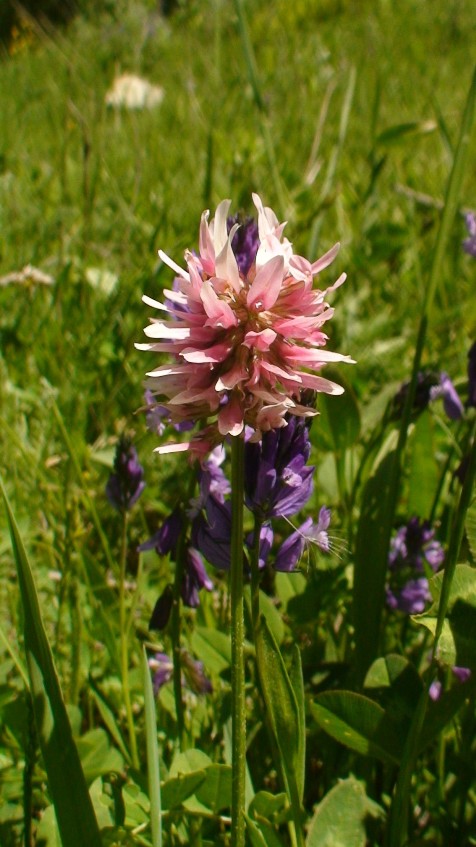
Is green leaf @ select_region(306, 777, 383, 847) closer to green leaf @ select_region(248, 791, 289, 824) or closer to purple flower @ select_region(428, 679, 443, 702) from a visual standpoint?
green leaf @ select_region(248, 791, 289, 824)

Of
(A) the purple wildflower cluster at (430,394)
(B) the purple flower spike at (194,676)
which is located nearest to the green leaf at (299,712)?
(B) the purple flower spike at (194,676)

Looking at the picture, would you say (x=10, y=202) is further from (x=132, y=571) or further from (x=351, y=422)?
(x=351, y=422)

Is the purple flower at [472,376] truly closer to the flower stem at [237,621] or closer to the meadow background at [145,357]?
the meadow background at [145,357]

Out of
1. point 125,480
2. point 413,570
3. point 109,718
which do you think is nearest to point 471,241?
point 413,570

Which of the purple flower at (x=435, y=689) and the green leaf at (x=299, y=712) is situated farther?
the purple flower at (x=435, y=689)

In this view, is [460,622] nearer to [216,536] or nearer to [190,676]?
[216,536]

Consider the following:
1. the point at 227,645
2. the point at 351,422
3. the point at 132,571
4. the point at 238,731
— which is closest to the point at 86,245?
the point at 132,571
